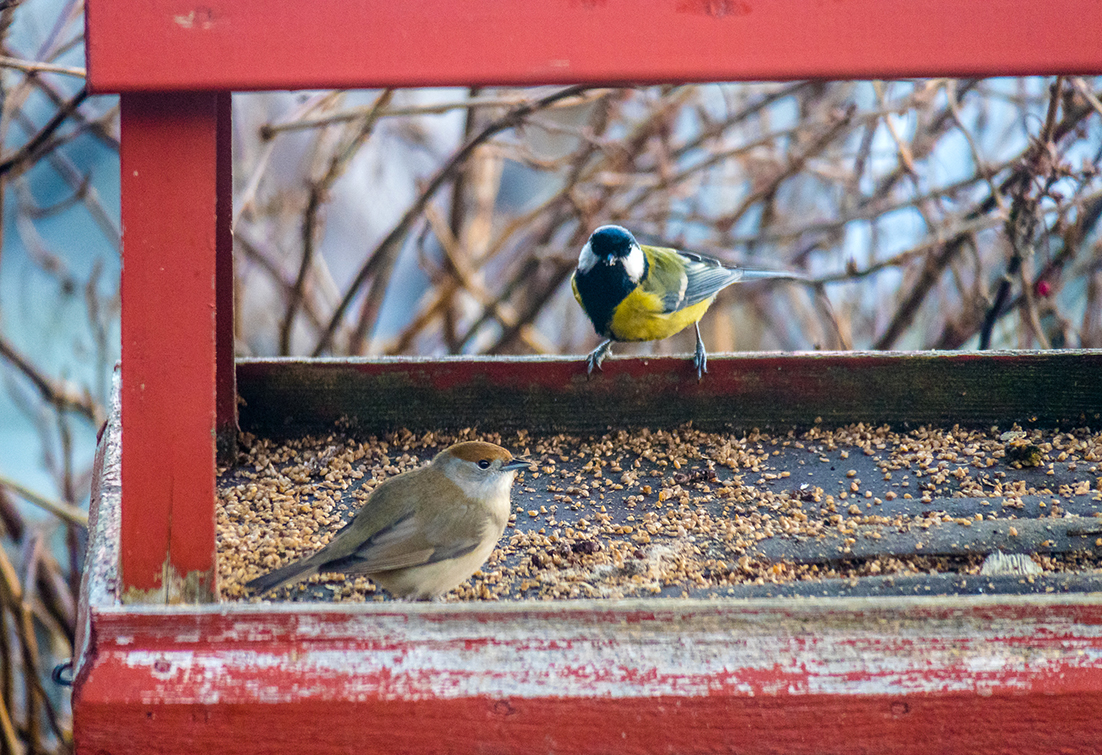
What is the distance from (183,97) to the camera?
1537 mm

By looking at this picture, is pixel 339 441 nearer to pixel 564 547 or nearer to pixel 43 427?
pixel 564 547

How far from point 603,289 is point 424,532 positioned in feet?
4.98

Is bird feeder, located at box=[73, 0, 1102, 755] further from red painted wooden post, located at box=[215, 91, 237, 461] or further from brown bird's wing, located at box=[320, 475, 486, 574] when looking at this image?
red painted wooden post, located at box=[215, 91, 237, 461]

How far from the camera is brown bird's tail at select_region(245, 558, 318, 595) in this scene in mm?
1957

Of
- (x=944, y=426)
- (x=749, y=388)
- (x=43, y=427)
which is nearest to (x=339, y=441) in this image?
(x=749, y=388)

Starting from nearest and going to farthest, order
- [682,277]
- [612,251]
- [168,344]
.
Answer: [168,344] → [612,251] → [682,277]

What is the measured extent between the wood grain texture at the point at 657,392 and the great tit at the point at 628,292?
1.58 feet

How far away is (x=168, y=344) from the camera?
1.61 m

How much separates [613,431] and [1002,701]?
150cm

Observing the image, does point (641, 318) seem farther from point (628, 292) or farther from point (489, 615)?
point (489, 615)

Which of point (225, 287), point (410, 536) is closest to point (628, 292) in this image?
point (225, 287)

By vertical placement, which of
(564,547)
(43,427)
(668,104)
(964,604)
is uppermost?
(668,104)

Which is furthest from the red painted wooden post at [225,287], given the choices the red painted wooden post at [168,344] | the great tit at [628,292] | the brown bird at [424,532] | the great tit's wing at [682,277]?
the great tit's wing at [682,277]

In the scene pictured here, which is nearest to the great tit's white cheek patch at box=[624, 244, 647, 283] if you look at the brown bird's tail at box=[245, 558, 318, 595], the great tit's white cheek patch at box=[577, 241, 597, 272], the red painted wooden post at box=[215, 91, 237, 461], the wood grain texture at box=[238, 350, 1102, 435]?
the great tit's white cheek patch at box=[577, 241, 597, 272]
